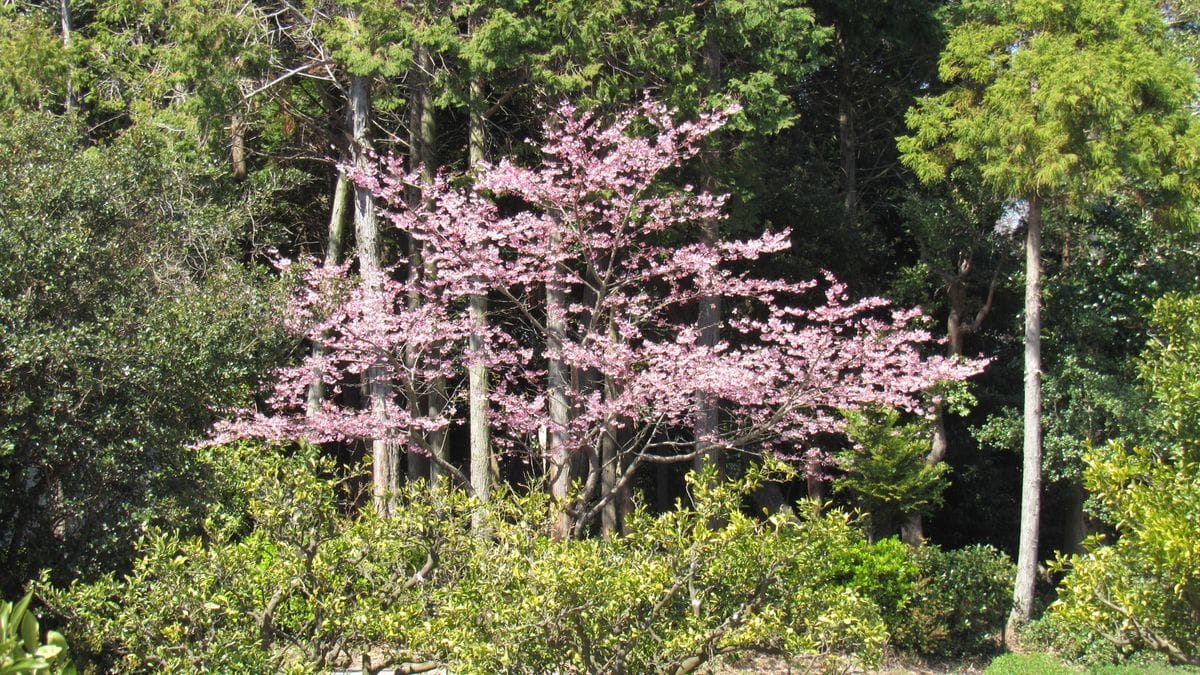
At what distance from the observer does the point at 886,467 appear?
11438 mm

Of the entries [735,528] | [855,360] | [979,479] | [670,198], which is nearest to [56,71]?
[670,198]

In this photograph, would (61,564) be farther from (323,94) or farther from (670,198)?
(323,94)

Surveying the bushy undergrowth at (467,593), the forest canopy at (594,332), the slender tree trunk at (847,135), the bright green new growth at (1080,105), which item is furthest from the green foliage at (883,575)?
the slender tree trunk at (847,135)

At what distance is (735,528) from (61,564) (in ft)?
14.8

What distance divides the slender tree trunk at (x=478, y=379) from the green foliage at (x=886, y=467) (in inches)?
155

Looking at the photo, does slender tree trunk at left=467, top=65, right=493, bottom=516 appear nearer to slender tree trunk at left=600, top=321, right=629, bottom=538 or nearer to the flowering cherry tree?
the flowering cherry tree

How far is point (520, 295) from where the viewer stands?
12.9 meters

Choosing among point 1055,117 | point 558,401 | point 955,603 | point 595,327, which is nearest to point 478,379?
point 558,401

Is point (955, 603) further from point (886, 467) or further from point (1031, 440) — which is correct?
point (1031, 440)

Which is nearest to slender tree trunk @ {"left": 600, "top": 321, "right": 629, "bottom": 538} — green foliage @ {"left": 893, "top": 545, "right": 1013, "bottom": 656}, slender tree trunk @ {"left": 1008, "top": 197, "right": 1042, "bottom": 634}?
green foliage @ {"left": 893, "top": 545, "right": 1013, "bottom": 656}

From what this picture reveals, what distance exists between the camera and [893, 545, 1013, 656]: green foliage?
10.5 m

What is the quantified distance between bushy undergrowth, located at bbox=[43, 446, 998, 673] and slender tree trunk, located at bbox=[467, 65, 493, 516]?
187 inches

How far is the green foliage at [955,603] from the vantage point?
34.5ft

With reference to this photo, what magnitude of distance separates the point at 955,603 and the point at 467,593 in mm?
7224
